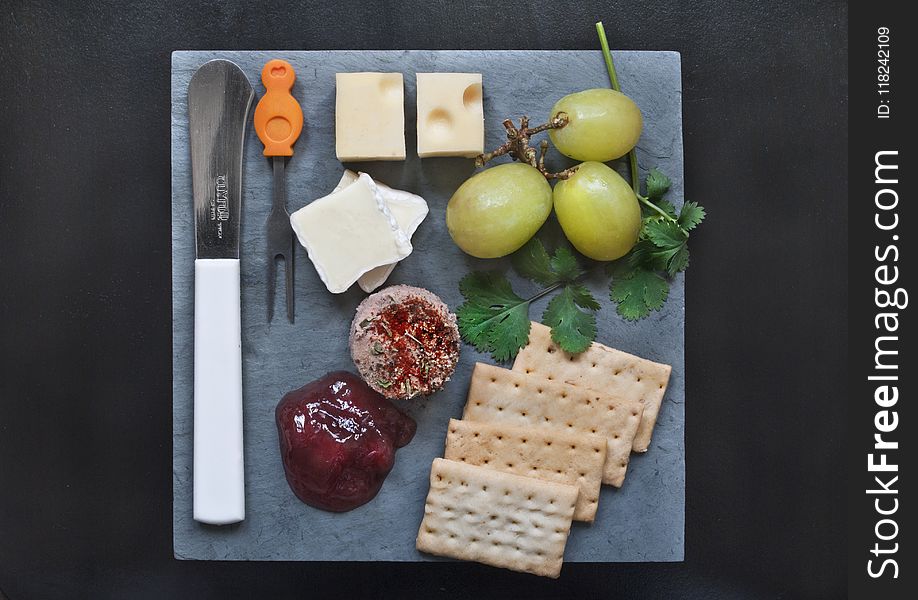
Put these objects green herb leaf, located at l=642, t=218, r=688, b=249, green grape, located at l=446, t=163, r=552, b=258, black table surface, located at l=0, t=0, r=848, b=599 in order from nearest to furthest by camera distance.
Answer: green grape, located at l=446, t=163, r=552, b=258 → green herb leaf, located at l=642, t=218, r=688, b=249 → black table surface, located at l=0, t=0, r=848, b=599

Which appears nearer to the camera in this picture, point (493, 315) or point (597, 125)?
point (597, 125)

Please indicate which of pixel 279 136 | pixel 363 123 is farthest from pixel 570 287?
pixel 279 136

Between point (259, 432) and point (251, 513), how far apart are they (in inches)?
6.2

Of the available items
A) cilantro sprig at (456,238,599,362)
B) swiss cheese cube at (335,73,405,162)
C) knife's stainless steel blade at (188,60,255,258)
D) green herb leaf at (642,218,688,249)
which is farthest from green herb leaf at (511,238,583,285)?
knife's stainless steel blade at (188,60,255,258)

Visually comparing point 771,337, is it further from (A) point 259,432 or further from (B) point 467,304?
(A) point 259,432

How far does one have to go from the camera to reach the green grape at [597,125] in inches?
51.1

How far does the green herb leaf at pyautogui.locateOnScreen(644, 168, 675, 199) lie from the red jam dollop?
622mm

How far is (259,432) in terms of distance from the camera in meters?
1.44

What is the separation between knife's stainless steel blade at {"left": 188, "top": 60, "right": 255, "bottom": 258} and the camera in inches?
55.1

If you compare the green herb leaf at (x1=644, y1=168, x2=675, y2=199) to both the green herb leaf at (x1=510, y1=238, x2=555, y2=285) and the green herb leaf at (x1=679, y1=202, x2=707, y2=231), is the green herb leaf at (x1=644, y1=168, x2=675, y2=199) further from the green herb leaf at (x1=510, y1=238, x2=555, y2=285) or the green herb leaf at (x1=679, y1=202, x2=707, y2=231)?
the green herb leaf at (x1=510, y1=238, x2=555, y2=285)

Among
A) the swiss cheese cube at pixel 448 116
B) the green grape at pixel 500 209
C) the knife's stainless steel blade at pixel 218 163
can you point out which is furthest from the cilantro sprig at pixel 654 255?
→ the knife's stainless steel blade at pixel 218 163

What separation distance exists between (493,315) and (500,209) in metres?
0.23

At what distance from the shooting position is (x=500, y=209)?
128 cm

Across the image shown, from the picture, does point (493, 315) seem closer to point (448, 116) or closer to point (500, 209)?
point (500, 209)
